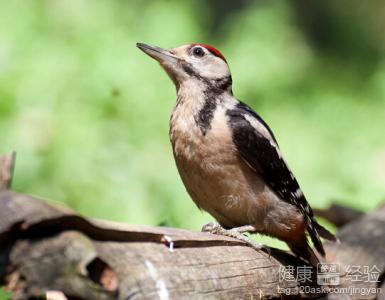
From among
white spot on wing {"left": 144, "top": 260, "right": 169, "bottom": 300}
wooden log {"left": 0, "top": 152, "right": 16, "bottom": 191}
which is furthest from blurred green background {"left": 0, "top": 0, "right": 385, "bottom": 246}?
wooden log {"left": 0, "top": 152, "right": 16, "bottom": 191}

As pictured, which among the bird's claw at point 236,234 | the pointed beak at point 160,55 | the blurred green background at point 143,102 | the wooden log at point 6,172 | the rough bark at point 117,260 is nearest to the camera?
the rough bark at point 117,260

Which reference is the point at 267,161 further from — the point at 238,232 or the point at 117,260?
the point at 117,260

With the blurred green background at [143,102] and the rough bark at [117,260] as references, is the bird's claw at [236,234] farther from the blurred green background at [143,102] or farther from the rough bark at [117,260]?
the blurred green background at [143,102]

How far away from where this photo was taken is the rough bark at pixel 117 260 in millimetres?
2172

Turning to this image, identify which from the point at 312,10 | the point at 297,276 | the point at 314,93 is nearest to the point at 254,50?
the point at 314,93

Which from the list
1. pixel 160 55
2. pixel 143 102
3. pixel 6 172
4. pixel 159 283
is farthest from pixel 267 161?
pixel 143 102

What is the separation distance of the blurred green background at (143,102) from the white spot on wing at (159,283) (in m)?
2.47

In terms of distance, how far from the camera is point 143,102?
19.0 ft

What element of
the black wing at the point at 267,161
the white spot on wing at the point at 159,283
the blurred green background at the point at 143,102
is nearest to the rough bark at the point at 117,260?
the white spot on wing at the point at 159,283

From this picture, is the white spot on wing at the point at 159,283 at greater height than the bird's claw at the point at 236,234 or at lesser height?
greater

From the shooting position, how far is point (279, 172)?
3.78 meters

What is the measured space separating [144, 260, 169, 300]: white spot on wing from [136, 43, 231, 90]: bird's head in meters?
1.69

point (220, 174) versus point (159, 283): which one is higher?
point (220, 174)

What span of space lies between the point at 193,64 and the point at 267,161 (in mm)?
738
